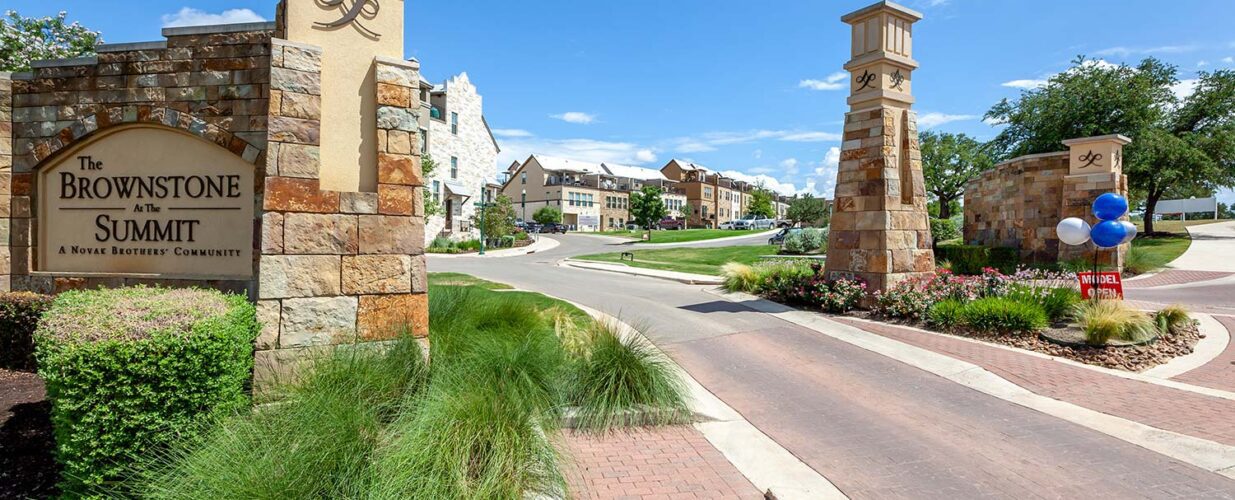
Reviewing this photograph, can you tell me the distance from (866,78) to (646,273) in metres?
10.9

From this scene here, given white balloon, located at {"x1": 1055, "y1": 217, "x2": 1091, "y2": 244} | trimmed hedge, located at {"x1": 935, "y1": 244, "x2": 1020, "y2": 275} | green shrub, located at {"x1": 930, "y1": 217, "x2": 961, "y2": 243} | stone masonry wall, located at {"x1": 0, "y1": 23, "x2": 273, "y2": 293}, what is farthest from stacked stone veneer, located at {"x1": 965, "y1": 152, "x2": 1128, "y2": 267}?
stone masonry wall, located at {"x1": 0, "y1": 23, "x2": 273, "y2": 293}

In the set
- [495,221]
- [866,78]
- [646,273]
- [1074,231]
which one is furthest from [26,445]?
[495,221]

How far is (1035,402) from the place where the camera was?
6309 millimetres

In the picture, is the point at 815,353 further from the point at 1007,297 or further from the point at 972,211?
the point at 972,211

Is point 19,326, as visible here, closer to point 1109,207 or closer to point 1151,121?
point 1109,207

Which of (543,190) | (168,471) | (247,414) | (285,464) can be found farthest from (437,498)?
(543,190)

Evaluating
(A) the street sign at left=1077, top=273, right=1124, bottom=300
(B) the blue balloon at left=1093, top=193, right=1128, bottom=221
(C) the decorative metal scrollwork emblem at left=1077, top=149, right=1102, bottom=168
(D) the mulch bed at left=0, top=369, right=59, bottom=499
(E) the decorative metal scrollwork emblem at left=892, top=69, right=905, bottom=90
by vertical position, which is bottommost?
(D) the mulch bed at left=0, top=369, right=59, bottom=499

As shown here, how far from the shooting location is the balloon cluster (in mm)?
9922

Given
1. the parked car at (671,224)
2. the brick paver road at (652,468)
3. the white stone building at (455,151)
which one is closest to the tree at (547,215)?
the parked car at (671,224)

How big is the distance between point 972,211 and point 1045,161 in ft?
15.6

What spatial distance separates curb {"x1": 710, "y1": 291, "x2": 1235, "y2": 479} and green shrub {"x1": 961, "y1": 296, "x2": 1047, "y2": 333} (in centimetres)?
171

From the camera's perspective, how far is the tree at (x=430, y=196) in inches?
1307

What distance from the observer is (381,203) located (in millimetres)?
5629

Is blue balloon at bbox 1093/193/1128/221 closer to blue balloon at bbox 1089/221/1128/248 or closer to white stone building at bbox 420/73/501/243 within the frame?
blue balloon at bbox 1089/221/1128/248
